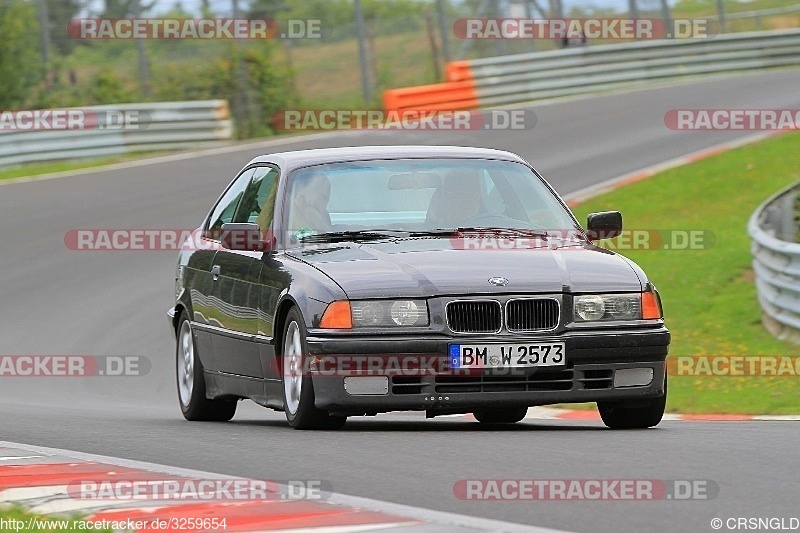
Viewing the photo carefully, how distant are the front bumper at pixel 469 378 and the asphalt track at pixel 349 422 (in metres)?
0.18

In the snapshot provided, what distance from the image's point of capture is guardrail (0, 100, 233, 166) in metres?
25.8

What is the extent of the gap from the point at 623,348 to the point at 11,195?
1598 cm

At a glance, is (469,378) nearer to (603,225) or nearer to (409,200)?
(409,200)

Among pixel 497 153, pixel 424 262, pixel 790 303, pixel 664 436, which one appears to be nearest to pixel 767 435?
pixel 664 436

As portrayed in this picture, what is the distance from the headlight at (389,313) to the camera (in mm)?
8266

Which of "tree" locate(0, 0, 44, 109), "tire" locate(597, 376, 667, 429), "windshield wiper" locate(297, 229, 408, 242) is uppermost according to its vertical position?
"tree" locate(0, 0, 44, 109)

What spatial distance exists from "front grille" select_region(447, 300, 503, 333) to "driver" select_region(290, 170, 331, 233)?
131 cm

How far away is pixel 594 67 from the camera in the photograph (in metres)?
33.9

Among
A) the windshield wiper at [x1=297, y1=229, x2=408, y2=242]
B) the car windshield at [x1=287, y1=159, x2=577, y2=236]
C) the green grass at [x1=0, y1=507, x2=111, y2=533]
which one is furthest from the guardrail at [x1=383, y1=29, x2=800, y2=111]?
the green grass at [x1=0, y1=507, x2=111, y2=533]

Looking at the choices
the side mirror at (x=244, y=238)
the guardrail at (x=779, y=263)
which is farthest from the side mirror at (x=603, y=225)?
the guardrail at (x=779, y=263)

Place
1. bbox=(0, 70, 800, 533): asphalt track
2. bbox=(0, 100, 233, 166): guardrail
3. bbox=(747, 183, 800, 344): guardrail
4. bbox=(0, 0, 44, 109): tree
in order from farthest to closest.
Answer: bbox=(0, 0, 44, 109): tree → bbox=(0, 100, 233, 166): guardrail → bbox=(747, 183, 800, 344): guardrail → bbox=(0, 70, 800, 533): asphalt track

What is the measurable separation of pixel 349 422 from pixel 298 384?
56.3 inches

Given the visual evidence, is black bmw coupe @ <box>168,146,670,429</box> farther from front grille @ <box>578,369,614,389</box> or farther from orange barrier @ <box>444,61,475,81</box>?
orange barrier @ <box>444,61,475,81</box>

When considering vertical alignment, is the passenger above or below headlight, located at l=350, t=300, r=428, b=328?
above
